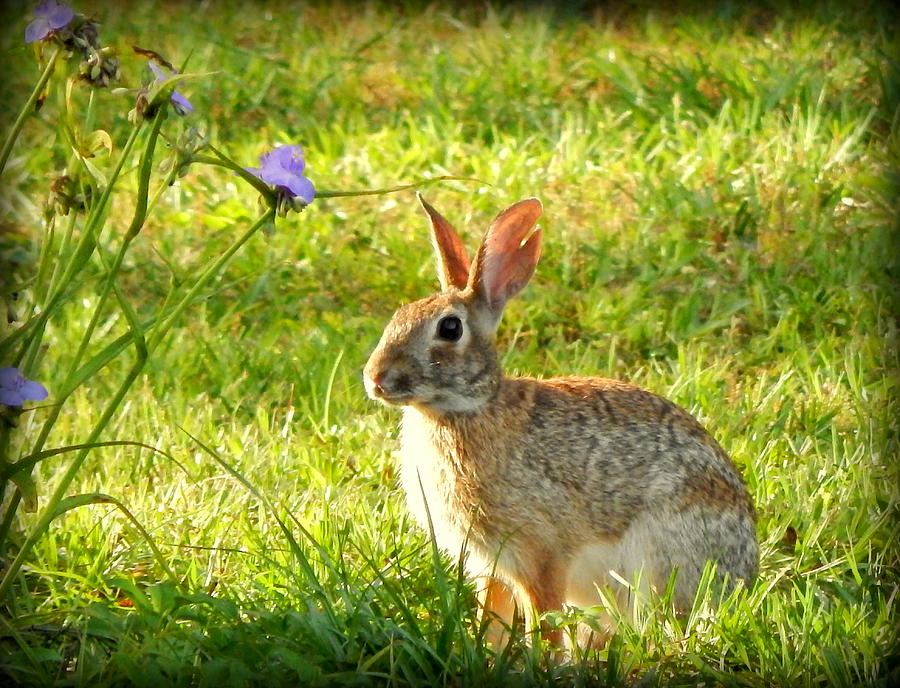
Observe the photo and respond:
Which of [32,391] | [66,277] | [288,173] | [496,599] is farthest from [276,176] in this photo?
[496,599]

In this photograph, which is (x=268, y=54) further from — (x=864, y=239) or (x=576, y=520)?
(x=576, y=520)

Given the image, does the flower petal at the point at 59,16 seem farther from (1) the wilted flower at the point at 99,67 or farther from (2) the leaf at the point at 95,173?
(2) the leaf at the point at 95,173

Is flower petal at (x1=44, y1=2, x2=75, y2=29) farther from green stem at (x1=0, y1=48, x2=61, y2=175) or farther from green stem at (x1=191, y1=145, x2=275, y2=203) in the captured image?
green stem at (x1=191, y1=145, x2=275, y2=203)

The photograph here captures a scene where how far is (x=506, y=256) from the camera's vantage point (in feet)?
13.7

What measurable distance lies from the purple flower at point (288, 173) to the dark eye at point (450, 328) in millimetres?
1023

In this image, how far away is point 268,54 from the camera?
8.08 meters

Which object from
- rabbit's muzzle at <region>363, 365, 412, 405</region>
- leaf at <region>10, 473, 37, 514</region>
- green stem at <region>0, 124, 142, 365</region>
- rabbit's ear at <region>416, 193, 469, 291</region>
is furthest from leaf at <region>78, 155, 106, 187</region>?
rabbit's ear at <region>416, 193, 469, 291</region>

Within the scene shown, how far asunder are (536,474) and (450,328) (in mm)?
464

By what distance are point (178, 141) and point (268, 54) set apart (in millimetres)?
5238

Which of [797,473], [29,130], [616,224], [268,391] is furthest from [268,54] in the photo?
[797,473]

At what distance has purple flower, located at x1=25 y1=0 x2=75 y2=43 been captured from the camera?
Answer: 3000 mm

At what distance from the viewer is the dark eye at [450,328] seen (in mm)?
4031

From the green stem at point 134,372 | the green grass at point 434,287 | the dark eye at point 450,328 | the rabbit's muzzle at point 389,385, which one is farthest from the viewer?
the dark eye at point 450,328

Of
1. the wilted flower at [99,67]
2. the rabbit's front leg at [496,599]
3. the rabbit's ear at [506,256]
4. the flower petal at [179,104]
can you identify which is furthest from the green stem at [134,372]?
the rabbit's front leg at [496,599]
